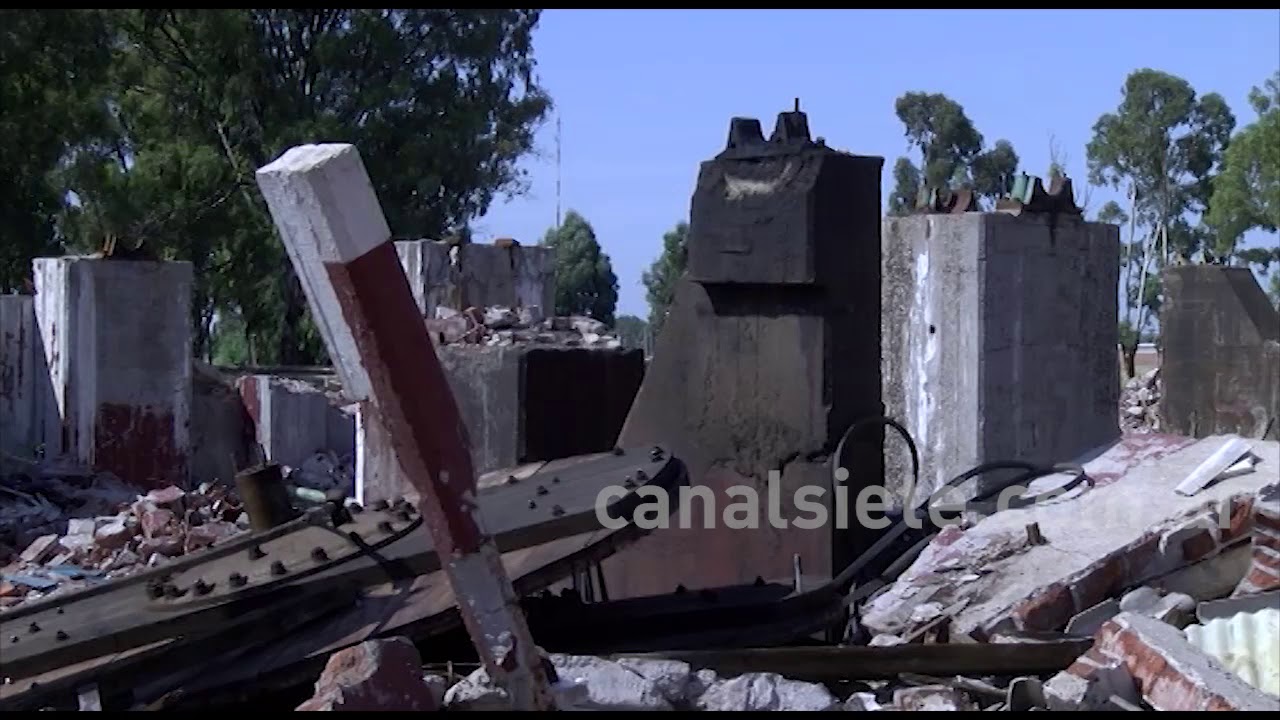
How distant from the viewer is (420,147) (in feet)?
84.8

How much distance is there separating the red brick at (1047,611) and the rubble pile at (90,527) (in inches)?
174

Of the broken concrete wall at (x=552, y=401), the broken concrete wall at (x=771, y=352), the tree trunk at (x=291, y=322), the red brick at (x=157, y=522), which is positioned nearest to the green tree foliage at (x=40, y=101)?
the tree trunk at (x=291, y=322)

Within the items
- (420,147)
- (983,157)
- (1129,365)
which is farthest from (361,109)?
(983,157)

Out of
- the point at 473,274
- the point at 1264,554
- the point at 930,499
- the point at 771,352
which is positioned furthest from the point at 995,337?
the point at 473,274

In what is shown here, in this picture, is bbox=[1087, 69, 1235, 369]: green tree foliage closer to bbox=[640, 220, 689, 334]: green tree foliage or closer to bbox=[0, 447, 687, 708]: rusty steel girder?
bbox=[640, 220, 689, 334]: green tree foliage

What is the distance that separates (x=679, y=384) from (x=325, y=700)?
8.77 ft

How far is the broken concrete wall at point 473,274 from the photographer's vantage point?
13422 millimetres

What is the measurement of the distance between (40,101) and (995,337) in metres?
14.4

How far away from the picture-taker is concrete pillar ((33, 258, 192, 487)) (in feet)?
38.0

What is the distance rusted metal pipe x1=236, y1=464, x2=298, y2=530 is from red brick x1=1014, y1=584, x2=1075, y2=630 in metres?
2.15

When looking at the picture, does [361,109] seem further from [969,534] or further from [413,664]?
[413,664]

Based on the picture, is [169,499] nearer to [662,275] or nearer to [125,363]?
[125,363]

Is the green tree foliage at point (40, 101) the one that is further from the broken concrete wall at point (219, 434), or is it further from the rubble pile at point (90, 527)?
the rubble pile at point (90, 527)

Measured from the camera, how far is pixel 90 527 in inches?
386
